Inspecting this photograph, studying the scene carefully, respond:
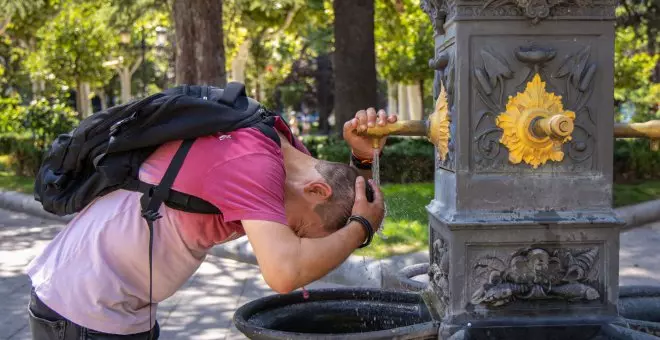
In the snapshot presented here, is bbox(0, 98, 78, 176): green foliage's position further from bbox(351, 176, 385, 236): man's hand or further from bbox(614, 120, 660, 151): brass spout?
bbox(351, 176, 385, 236): man's hand

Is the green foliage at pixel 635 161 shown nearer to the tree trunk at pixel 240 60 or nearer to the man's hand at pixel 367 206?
the man's hand at pixel 367 206

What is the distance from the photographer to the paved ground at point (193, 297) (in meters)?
5.23

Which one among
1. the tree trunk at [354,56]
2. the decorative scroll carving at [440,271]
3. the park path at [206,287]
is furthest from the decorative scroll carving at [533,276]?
the tree trunk at [354,56]

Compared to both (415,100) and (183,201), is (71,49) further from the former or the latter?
(183,201)

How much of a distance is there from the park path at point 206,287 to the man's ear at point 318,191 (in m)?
3.29

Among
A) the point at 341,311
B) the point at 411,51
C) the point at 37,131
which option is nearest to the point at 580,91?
the point at 341,311

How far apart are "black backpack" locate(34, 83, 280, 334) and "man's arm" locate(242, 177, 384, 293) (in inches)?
8.0

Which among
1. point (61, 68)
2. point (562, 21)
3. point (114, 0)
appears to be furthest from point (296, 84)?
point (562, 21)

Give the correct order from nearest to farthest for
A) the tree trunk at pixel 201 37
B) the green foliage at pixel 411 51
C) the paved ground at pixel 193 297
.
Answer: the paved ground at pixel 193 297 < the tree trunk at pixel 201 37 < the green foliage at pixel 411 51

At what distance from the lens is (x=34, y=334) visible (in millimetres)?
2086

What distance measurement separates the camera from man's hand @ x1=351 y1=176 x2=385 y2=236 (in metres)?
1.97

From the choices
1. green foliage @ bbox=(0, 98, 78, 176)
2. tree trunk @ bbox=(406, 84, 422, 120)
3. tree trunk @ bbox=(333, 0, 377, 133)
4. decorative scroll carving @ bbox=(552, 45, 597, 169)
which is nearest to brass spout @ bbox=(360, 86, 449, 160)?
decorative scroll carving @ bbox=(552, 45, 597, 169)

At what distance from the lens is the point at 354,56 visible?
42.3ft

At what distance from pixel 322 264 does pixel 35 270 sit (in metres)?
0.83
